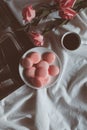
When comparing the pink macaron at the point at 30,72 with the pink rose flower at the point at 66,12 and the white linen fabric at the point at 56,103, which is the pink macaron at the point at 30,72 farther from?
the pink rose flower at the point at 66,12

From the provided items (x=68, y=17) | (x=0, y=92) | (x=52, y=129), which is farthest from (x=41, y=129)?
(x=68, y=17)

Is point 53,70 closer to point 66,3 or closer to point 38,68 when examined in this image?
point 38,68

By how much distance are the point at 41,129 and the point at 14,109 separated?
9cm

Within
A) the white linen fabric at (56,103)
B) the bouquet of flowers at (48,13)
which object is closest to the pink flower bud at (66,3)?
the bouquet of flowers at (48,13)

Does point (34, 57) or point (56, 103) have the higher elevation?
point (34, 57)

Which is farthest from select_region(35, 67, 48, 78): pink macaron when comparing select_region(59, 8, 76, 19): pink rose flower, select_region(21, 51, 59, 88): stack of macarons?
select_region(59, 8, 76, 19): pink rose flower

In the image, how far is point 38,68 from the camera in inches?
31.4

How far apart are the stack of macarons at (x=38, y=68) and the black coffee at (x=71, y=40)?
5 centimetres

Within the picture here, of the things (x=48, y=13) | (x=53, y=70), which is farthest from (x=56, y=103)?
(x=48, y=13)

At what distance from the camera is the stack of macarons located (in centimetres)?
79

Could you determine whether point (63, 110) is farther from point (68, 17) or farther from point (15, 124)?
point (68, 17)

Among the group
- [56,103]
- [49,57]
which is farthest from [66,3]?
[56,103]

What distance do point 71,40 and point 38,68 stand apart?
117 mm

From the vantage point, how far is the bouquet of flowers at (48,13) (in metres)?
0.76
